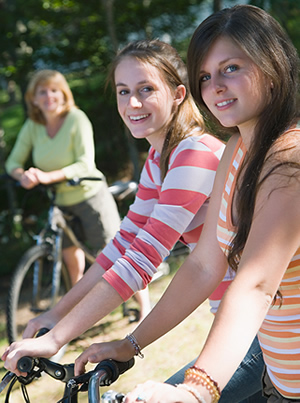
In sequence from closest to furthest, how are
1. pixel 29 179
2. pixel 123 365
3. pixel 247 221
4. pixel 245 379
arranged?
pixel 247 221
pixel 123 365
pixel 245 379
pixel 29 179

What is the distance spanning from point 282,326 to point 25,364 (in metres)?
0.71

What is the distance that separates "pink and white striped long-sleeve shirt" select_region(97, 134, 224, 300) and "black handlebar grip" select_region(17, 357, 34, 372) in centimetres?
34

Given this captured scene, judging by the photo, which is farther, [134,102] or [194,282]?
[134,102]

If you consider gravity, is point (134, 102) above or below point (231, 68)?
below

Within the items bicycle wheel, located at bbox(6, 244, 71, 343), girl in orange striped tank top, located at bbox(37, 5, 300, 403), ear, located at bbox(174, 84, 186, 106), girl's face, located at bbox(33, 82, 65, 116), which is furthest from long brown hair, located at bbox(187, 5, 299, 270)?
girl's face, located at bbox(33, 82, 65, 116)

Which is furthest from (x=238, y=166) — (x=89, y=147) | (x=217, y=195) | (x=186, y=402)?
(x=89, y=147)

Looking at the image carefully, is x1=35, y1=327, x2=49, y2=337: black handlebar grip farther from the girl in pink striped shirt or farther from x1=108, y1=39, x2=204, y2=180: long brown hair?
x1=108, y1=39, x2=204, y2=180: long brown hair

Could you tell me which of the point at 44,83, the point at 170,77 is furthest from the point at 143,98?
the point at 44,83

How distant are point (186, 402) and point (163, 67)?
143 centimetres

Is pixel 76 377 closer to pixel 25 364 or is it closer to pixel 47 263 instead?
pixel 25 364

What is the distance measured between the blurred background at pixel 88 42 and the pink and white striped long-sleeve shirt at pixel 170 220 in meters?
4.67

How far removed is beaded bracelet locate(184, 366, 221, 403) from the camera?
1.13 meters

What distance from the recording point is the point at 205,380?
1.13 metres

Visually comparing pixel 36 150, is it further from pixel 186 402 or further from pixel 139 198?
pixel 186 402
